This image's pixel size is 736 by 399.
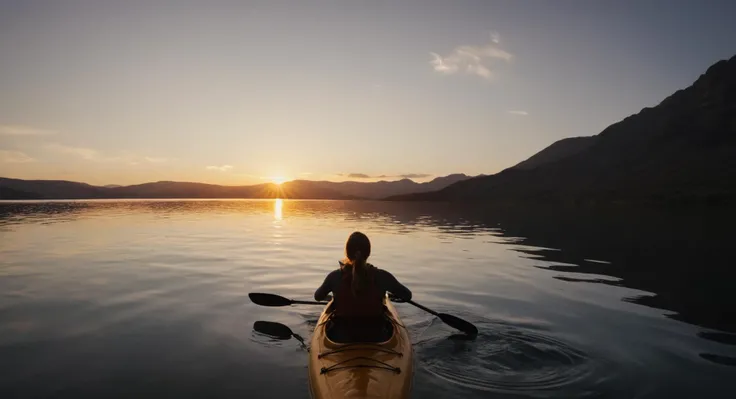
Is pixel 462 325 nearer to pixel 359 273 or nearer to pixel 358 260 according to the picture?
pixel 359 273

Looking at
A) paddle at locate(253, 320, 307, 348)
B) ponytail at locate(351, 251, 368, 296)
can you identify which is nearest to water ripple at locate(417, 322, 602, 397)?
ponytail at locate(351, 251, 368, 296)

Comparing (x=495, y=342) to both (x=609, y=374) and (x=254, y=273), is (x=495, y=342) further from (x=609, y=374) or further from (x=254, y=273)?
(x=254, y=273)

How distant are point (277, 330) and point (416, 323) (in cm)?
411

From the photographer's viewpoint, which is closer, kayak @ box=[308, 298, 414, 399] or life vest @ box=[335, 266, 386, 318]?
kayak @ box=[308, 298, 414, 399]

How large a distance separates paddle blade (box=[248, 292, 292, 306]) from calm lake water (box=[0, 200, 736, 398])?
0.66m

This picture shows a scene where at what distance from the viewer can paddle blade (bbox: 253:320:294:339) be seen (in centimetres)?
1175

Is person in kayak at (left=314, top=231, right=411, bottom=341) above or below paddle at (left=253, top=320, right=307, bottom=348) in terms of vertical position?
above

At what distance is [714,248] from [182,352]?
34.2 metres

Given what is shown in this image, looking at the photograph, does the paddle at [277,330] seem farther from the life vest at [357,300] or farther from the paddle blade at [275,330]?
the life vest at [357,300]

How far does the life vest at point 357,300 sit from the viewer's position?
8930 mm

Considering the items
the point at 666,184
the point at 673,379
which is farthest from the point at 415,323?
the point at 666,184

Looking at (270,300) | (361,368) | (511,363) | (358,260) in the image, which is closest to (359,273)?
(358,260)

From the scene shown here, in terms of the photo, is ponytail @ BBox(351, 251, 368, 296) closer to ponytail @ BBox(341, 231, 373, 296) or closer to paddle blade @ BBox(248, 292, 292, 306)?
ponytail @ BBox(341, 231, 373, 296)

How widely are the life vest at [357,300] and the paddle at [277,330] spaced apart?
3.11 metres
